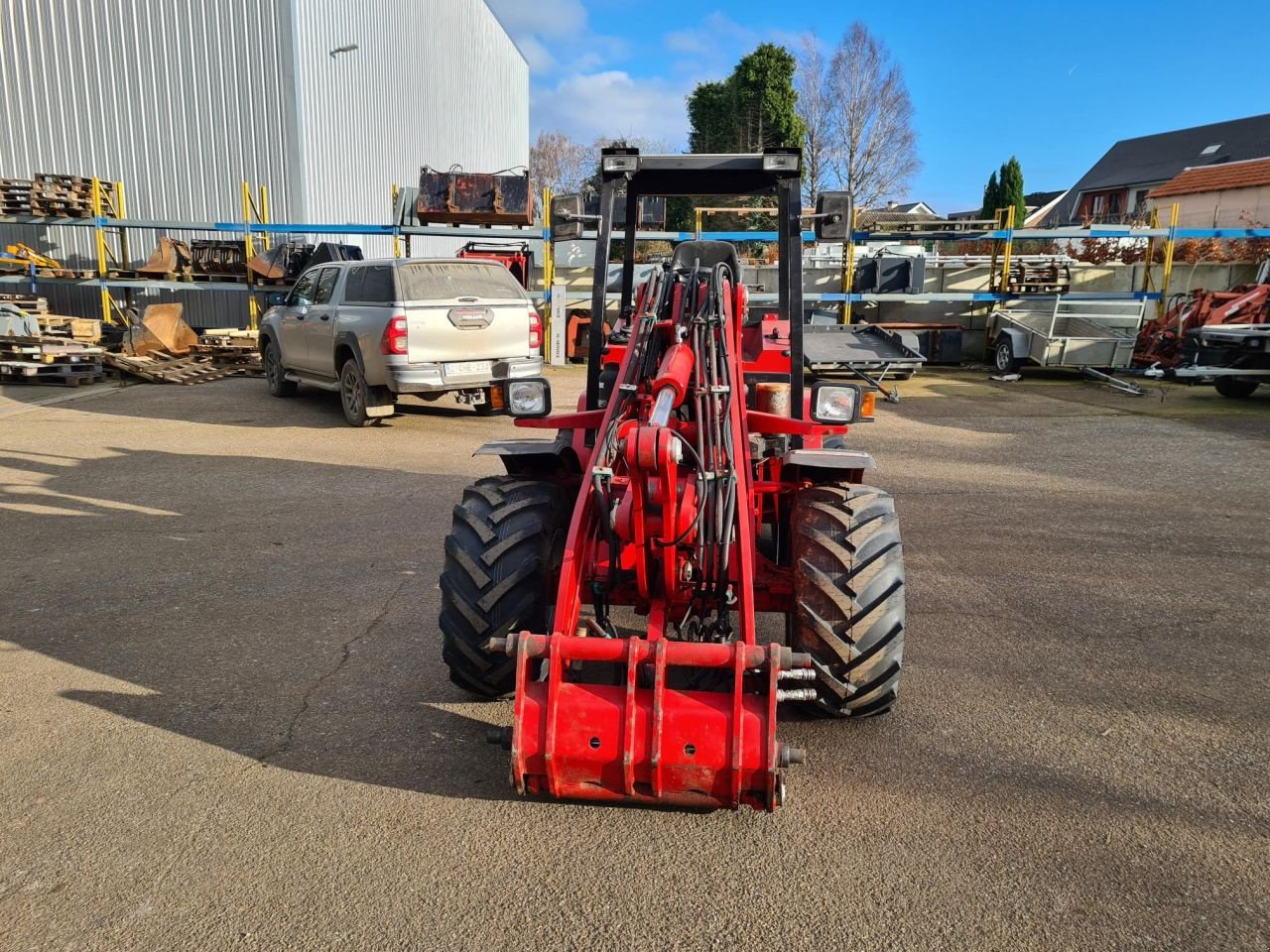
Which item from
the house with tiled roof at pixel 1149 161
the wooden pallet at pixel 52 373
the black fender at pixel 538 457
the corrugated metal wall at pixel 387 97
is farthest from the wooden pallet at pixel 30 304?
the house with tiled roof at pixel 1149 161

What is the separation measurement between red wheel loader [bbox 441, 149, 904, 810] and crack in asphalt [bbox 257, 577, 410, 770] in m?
0.72

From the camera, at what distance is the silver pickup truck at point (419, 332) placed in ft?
34.0

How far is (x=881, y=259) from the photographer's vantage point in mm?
18906

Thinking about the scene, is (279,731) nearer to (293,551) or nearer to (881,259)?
(293,551)

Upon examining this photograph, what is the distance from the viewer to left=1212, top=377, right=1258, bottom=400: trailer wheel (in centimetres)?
1445

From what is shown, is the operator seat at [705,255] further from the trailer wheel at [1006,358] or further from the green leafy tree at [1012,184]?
the green leafy tree at [1012,184]

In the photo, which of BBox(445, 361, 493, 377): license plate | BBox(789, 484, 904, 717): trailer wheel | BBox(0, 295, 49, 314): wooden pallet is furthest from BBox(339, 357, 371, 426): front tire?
BBox(0, 295, 49, 314): wooden pallet

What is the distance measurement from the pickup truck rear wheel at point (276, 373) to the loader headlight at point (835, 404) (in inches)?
422

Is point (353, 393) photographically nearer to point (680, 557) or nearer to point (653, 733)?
point (680, 557)

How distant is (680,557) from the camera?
3566mm

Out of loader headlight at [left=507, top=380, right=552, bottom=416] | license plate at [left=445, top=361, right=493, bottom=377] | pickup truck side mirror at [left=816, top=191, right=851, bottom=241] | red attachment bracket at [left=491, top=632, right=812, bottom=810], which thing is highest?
pickup truck side mirror at [left=816, top=191, right=851, bottom=241]

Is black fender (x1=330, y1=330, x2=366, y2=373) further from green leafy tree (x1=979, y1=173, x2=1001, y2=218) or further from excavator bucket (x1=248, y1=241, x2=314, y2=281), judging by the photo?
green leafy tree (x1=979, y1=173, x2=1001, y2=218)

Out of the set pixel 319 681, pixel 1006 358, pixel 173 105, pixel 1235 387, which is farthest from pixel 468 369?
pixel 173 105

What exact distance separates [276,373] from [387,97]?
14.9 meters
